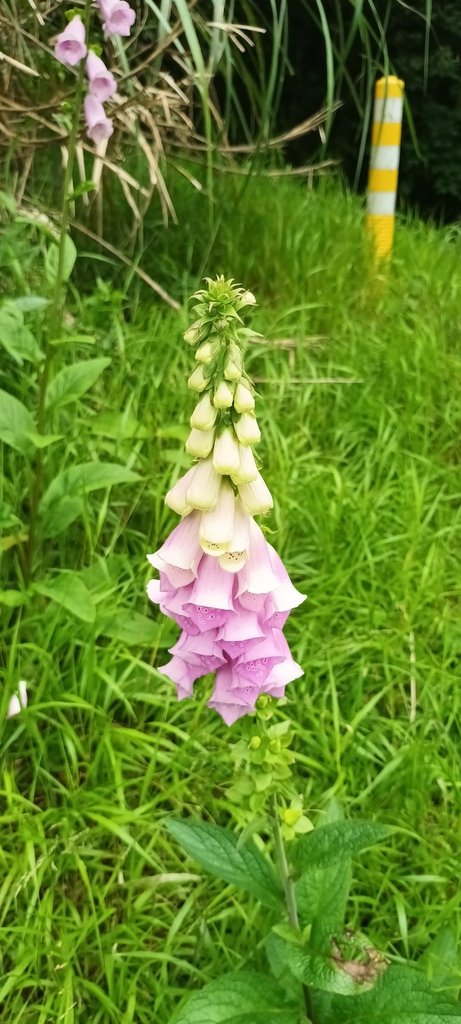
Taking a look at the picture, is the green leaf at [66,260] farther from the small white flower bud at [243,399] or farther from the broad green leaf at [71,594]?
the small white flower bud at [243,399]

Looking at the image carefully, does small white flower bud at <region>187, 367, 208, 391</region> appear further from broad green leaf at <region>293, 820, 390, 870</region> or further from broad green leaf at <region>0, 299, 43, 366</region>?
broad green leaf at <region>0, 299, 43, 366</region>

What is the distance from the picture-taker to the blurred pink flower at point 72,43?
1368 mm

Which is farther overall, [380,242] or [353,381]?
[380,242]

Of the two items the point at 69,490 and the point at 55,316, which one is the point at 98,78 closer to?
the point at 55,316

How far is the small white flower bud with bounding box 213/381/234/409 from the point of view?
75 cm

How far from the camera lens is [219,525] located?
780mm

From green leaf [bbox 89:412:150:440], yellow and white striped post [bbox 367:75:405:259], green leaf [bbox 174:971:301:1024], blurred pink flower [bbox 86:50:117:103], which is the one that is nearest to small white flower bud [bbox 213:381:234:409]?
green leaf [bbox 174:971:301:1024]

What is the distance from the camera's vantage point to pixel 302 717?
1519 mm

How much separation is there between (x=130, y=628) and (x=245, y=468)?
2.80 ft

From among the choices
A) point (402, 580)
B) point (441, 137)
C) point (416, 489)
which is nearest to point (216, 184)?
point (416, 489)

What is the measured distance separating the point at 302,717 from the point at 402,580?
0.39 metres

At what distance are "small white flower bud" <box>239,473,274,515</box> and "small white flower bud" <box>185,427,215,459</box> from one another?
47 mm

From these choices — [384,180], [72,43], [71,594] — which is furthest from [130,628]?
[384,180]

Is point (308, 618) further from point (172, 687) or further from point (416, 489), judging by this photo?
point (416, 489)
